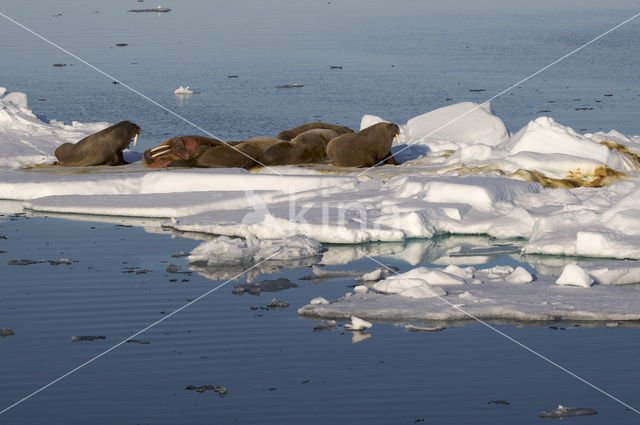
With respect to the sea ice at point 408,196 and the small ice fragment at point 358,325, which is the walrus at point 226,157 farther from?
the small ice fragment at point 358,325

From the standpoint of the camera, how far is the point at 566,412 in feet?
30.8

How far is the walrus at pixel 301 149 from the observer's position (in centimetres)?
2150

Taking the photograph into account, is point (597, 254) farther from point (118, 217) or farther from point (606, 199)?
point (118, 217)

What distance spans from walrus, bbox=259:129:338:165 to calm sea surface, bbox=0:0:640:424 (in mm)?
4130

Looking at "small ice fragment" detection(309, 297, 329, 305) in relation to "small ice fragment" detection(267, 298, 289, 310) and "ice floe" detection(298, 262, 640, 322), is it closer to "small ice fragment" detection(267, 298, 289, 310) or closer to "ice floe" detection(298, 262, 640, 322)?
"ice floe" detection(298, 262, 640, 322)

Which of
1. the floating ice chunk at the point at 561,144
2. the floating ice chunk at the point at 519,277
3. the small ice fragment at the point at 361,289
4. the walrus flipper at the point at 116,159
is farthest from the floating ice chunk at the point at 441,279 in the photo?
the walrus flipper at the point at 116,159

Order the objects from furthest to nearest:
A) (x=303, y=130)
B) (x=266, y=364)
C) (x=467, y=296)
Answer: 1. (x=303, y=130)
2. (x=467, y=296)
3. (x=266, y=364)

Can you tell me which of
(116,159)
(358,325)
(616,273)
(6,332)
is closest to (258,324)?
(358,325)

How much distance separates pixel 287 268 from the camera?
1464 cm

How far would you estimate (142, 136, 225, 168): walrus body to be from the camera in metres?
21.8

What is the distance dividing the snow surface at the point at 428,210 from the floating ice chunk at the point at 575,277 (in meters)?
0.02

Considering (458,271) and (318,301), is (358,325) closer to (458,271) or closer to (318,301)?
(318,301)

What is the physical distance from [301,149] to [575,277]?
32.1ft

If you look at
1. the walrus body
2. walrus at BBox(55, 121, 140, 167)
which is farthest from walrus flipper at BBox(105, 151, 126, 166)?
the walrus body
